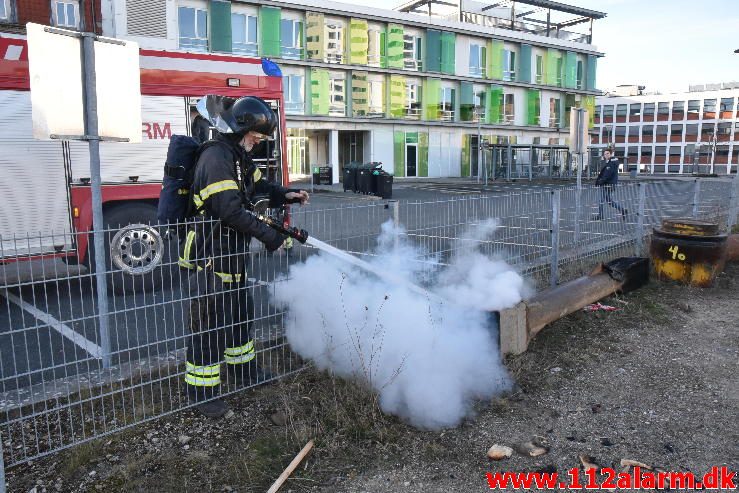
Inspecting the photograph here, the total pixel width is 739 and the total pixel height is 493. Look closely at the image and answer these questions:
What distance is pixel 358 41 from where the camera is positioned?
1377 inches

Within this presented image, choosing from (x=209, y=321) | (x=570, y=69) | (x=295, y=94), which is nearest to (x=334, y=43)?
(x=295, y=94)

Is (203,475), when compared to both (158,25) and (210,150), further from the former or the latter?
(158,25)

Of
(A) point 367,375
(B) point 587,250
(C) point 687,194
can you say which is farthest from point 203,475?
(C) point 687,194

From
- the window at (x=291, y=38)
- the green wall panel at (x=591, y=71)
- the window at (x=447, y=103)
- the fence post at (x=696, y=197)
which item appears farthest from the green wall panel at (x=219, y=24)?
the green wall panel at (x=591, y=71)

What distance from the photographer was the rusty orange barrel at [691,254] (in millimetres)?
6652

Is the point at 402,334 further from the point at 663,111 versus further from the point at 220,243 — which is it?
the point at 663,111

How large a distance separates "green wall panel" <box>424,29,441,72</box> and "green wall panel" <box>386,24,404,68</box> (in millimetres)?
2370

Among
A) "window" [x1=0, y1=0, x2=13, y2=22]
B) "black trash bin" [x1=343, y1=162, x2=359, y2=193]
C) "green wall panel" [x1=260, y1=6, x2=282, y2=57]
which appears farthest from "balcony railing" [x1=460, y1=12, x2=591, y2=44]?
"window" [x1=0, y1=0, x2=13, y2=22]

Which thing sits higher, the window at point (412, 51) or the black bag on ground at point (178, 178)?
the window at point (412, 51)

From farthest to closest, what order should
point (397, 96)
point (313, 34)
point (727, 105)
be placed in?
point (727, 105) < point (397, 96) < point (313, 34)

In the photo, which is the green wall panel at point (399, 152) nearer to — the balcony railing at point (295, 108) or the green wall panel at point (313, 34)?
the balcony railing at point (295, 108)

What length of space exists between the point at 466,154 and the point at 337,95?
11.1 metres

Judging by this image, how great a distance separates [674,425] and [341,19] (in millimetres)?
34565

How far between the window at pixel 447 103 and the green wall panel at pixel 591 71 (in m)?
14.6
